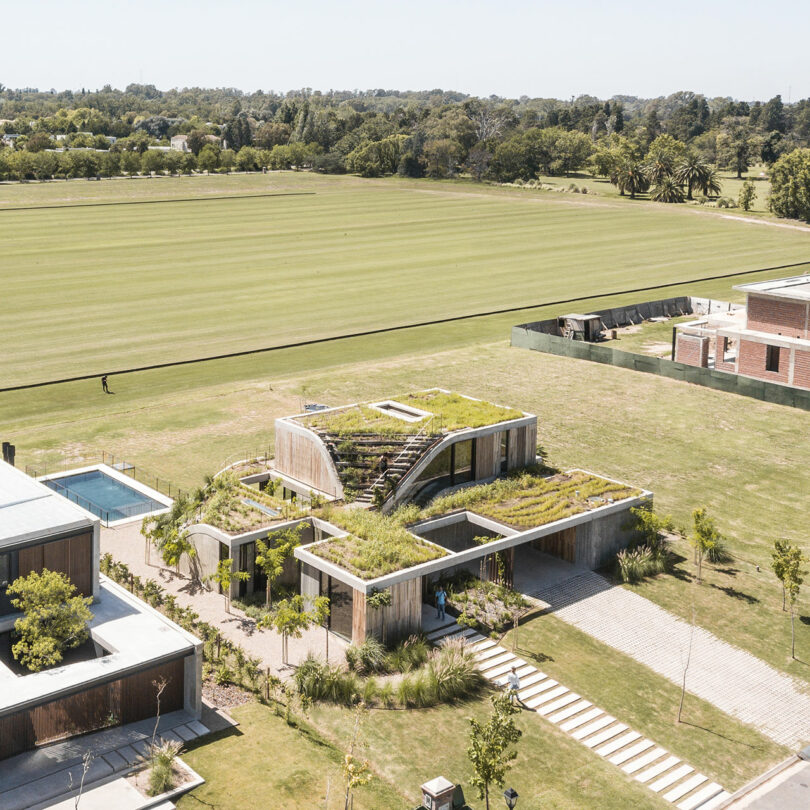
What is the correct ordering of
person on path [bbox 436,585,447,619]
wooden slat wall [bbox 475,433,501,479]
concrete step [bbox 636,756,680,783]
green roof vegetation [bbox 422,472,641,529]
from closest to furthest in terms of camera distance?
1. concrete step [bbox 636,756,680,783]
2. person on path [bbox 436,585,447,619]
3. green roof vegetation [bbox 422,472,641,529]
4. wooden slat wall [bbox 475,433,501,479]

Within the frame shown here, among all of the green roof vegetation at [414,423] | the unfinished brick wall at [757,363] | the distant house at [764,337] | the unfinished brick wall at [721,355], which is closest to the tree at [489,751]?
the green roof vegetation at [414,423]

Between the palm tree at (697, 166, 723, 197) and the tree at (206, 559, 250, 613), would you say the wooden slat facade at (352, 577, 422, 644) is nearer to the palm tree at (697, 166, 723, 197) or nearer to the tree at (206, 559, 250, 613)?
the tree at (206, 559, 250, 613)

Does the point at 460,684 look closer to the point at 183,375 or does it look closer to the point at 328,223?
the point at 183,375

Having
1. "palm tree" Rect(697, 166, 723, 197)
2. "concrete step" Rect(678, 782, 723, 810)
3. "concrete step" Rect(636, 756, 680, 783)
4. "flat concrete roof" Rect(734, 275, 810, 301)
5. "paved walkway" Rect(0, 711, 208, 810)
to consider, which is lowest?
"concrete step" Rect(678, 782, 723, 810)

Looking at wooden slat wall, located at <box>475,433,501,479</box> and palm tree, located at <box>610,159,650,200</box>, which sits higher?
palm tree, located at <box>610,159,650,200</box>

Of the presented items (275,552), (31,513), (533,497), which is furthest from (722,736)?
(31,513)

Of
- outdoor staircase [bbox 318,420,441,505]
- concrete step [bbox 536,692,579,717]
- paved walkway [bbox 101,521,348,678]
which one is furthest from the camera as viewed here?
outdoor staircase [bbox 318,420,441,505]

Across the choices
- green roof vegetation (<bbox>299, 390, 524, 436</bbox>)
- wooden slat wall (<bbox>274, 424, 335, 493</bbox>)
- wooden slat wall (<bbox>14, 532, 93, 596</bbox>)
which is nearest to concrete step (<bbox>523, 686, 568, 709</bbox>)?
wooden slat wall (<bbox>274, 424, 335, 493</bbox>)

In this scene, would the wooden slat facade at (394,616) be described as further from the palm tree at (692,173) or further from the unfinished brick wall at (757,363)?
the palm tree at (692,173)
